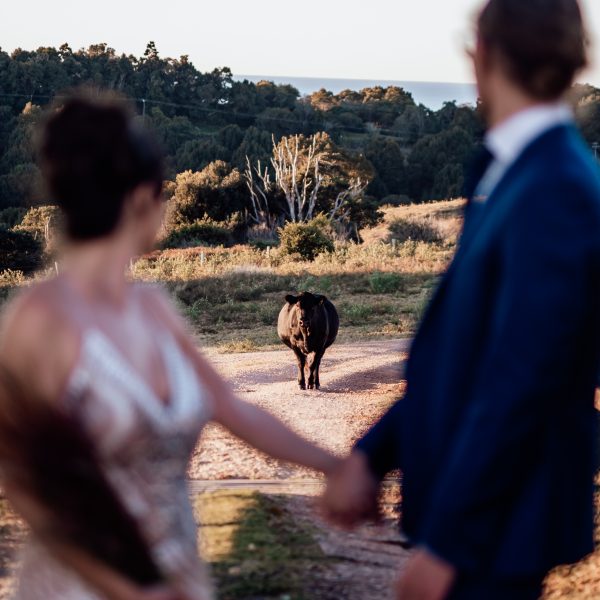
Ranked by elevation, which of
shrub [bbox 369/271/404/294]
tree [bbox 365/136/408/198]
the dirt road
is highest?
tree [bbox 365/136/408/198]

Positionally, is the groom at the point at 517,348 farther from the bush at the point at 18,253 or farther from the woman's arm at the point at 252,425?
the bush at the point at 18,253

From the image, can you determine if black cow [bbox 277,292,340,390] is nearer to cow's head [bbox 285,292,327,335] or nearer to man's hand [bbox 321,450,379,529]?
cow's head [bbox 285,292,327,335]

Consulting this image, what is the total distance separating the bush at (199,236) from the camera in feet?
133

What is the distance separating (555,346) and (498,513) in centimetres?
34

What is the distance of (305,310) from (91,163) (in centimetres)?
974

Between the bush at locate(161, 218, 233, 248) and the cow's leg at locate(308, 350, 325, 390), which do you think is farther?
the bush at locate(161, 218, 233, 248)

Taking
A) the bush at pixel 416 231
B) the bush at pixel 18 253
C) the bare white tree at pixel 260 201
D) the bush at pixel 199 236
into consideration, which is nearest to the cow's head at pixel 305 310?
the bush at pixel 18 253

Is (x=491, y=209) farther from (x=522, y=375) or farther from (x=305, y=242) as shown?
(x=305, y=242)

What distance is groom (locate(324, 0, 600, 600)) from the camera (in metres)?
1.82

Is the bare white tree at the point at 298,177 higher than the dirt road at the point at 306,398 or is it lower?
higher

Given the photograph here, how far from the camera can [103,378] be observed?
1.76 m

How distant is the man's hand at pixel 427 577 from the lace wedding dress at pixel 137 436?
405 mm

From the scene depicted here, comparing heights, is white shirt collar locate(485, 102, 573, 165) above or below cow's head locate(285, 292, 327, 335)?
above

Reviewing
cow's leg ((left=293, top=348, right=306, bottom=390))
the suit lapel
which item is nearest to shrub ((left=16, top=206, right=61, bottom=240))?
cow's leg ((left=293, top=348, right=306, bottom=390))
